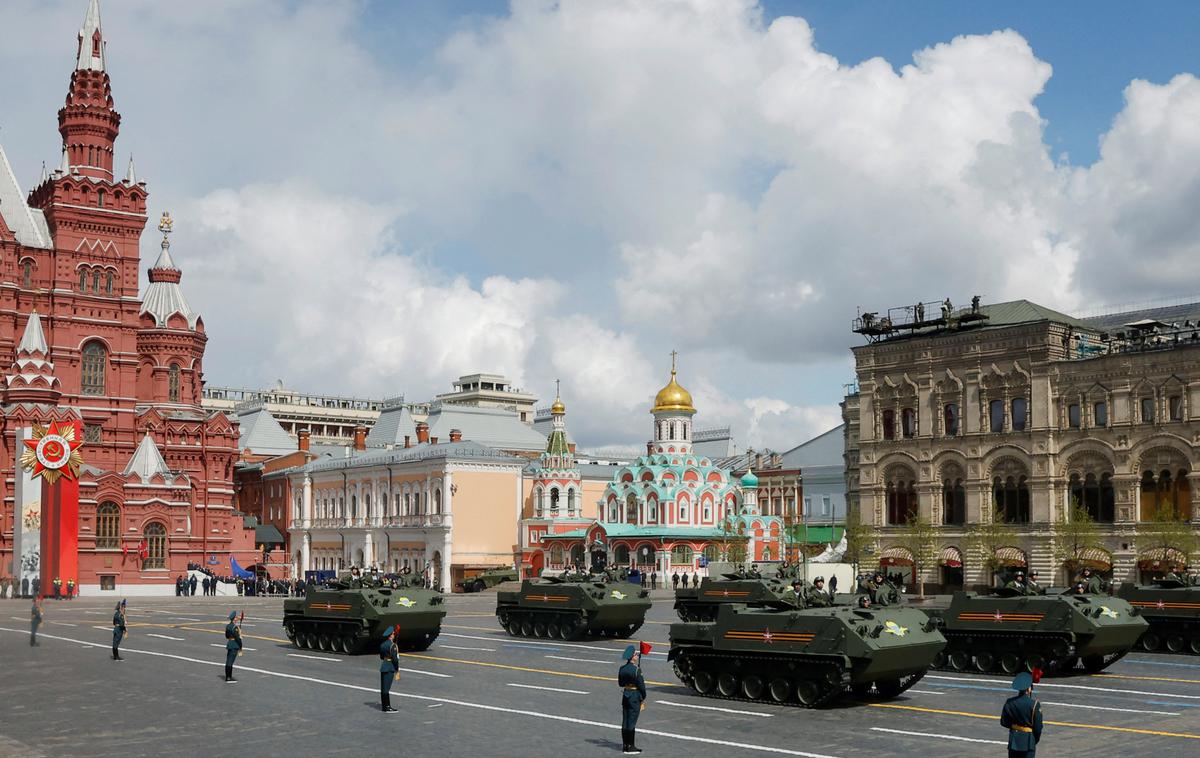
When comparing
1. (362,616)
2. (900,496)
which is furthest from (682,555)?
(362,616)

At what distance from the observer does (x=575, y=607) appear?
35.3m

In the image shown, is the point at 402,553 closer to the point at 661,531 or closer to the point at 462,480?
the point at 462,480

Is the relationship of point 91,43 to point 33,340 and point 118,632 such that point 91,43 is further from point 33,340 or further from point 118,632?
point 118,632

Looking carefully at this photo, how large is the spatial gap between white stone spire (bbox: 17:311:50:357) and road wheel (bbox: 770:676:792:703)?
61295mm

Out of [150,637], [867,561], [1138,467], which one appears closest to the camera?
[150,637]

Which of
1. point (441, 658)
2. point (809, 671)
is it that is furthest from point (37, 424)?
point (809, 671)

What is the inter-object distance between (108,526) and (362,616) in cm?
4799

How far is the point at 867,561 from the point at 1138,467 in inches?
546

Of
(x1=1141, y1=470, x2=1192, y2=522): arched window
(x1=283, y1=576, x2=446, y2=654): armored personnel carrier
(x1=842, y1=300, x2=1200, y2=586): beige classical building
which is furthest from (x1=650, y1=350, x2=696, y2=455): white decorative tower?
(x1=283, y1=576, x2=446, y2=654): armored personnel carrier

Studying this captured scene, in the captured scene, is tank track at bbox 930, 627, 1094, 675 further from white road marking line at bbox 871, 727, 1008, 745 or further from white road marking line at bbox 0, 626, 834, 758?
white road marking line at bbox 0, 626, 834, 758

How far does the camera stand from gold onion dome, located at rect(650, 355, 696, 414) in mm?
83875

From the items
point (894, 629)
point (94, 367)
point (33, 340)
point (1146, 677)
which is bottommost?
point (1146, 677)

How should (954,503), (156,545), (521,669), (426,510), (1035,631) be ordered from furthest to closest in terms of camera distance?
1. (426,510)
2. (156,545)
3. (954,503)
4. (521,669)
5. (1035,631)

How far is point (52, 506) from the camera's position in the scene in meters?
70.1
